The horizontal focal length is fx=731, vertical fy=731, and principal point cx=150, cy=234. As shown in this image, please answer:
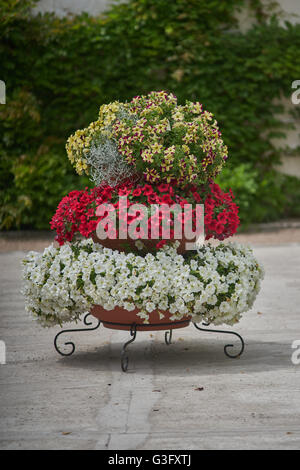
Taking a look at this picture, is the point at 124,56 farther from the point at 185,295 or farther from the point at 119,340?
the point at 185,295

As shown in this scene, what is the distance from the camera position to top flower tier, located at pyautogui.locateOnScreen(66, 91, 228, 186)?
13.3ft

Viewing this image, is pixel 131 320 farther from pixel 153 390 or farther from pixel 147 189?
pixel 147 189

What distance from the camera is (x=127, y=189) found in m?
4.11

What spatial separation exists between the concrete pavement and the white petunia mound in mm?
327

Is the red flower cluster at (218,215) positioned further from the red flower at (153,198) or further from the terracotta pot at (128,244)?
the red flower at (153,198)

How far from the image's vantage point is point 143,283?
3.92 m

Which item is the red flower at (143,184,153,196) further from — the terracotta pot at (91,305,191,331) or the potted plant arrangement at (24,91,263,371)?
the terracotta pot at (91,305,191,331)

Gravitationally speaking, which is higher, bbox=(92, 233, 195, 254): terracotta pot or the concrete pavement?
bbox=(92, 233, 195, 254): terracotta pot

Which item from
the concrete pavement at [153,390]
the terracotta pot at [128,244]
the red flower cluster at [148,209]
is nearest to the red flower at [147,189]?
the red flower cluster at [148,209]

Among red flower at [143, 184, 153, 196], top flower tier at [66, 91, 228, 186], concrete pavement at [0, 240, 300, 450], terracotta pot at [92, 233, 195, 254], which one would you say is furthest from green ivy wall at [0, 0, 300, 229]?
red flower at [143, 184, 153, 196]

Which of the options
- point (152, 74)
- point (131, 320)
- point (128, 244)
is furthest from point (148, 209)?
point (152, 74)

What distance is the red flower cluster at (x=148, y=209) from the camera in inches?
157

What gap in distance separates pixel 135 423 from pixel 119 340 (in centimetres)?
179
